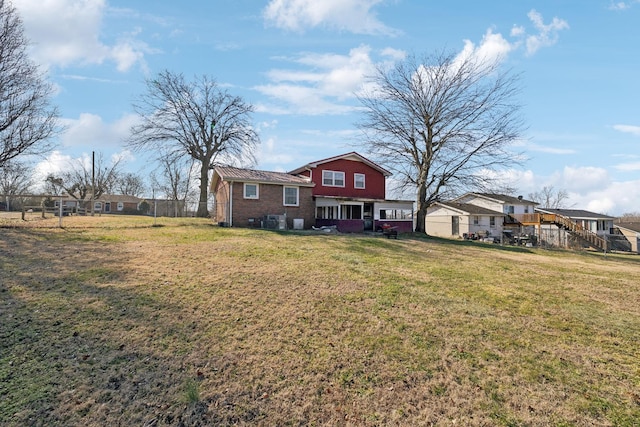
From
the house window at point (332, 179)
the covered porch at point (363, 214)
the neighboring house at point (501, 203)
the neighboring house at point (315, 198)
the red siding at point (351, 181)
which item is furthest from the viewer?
the neighboring house at point (501, 203)

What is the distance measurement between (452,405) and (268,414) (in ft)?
6.87

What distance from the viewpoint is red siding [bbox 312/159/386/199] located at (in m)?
23.0

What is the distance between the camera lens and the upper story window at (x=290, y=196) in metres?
21.1

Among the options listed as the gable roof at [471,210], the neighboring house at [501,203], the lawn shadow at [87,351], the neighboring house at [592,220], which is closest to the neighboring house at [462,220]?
the gable roof at [471,210]

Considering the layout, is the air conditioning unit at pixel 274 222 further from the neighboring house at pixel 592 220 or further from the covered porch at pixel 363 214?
the neighboring house at pixel 592 220

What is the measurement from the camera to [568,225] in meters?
32.4

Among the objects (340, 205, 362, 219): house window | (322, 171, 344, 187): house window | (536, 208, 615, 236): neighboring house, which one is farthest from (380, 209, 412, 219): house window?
(536, 208, 615, 236): neighboring house

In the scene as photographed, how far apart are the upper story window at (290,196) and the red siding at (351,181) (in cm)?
171

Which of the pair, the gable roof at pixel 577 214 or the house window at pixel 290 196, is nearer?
the house window at pixel 290 196

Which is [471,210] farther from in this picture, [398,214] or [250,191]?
[250,191]

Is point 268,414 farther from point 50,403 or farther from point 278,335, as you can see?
point 50,403

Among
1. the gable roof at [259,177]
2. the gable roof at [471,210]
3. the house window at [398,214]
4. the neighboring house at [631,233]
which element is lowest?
the neighboring house at [631,233]

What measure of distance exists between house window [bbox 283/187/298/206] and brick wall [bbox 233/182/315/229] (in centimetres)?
27

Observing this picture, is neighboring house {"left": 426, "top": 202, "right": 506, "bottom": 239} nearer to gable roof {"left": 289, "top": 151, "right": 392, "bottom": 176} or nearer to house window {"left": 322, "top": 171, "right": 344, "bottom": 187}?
gable roof {"left": 289, "top": 151, "right": 392, "bottom": 176}
